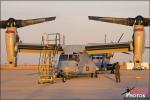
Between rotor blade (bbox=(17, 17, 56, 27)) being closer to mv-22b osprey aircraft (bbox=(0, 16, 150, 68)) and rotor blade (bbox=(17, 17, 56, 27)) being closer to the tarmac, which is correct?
mv-22b osprey aircraft (bbox=(0, 16, 150, 68))

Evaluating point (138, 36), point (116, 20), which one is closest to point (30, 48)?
point (116, 20)

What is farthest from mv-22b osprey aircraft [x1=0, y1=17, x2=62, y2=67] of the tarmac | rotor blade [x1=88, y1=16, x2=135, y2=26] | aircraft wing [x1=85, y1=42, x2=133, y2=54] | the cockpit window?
rotor blade [x1=88, y1=16, x2=135, y2=26]

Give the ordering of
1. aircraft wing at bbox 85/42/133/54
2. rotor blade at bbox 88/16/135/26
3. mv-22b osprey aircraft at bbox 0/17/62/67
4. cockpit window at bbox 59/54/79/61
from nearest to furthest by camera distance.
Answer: mv-22b osprey aircraft at bbox 0/17/62/67
rotor blade at bbox 88/16/135/26
cockpit window at bbox 59/54/79/61
aircraft wing at bbox 85/42/133/54

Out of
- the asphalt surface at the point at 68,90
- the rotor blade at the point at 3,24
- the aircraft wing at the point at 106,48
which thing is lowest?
the asphalt surface at the point at 68,90

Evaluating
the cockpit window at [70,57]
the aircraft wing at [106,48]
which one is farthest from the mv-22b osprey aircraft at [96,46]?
the cockpit window at [70,57]

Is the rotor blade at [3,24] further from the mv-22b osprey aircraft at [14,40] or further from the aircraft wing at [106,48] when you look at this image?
the aircraft wing at [106,48]

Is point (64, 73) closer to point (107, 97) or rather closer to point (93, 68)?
point (93, 68)

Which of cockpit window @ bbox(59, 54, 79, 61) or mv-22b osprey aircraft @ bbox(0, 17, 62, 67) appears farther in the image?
cockpit window @ bbox(59, 54, 79, 61)

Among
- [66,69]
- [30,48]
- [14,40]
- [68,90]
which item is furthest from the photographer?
[30,48]

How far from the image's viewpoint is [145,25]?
24.5 metres

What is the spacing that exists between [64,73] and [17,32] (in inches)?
200

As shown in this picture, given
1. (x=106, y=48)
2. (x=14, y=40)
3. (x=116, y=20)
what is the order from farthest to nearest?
(x=106, y=48)
(x=116, y=20)
(x=14, y=40)

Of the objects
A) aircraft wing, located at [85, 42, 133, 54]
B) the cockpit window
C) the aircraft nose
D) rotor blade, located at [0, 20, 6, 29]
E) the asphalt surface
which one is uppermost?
rotor blade, located at [0, 20, 6, 29]

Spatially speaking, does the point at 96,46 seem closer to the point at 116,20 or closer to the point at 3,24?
the point at 116,20
